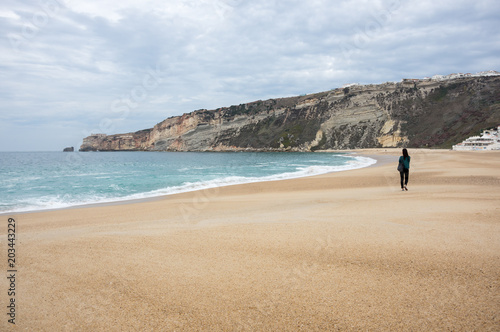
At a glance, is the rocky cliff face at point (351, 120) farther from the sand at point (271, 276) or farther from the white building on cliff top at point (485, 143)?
the sand at point (271, 276)

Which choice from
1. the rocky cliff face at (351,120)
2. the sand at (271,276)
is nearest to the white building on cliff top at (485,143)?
the rocky cliff face at (351,120)

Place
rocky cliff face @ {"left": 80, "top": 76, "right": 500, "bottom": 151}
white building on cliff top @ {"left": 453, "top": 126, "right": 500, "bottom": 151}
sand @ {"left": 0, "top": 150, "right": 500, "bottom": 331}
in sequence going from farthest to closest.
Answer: rocky cliff face @ {"left": 80, "top": 76, "right": 500, "bottom": 151}
white building on cliff top @ {"left": 453, "top": 126, "right": 500, "bottom": 151}
sand @ {"left": 0, "top": 150, "right": 500, "bottom": 331}

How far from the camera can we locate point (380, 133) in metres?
85.4

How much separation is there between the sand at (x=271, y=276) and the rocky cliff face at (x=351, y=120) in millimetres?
76309

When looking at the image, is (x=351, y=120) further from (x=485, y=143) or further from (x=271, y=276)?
(x=271, y=276)

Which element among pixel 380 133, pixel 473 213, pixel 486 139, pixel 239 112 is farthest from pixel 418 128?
pixel 473 213

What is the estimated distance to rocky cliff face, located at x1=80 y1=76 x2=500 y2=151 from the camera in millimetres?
75250

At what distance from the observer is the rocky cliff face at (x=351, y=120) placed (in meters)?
75.2

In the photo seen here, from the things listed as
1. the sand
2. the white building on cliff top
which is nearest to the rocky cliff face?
the white building on cliff top

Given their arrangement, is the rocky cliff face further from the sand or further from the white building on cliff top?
the sand

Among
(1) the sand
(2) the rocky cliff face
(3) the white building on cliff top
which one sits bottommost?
(1) the sand

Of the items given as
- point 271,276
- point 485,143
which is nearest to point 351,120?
point 485,143

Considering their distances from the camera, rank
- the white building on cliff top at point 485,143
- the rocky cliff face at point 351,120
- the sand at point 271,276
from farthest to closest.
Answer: the rocky cliff face at point 351,120, the white building on cliff top at point 485,143, the sand at point 271,276

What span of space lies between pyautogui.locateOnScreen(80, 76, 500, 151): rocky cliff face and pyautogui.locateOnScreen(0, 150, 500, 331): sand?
7631 cm
